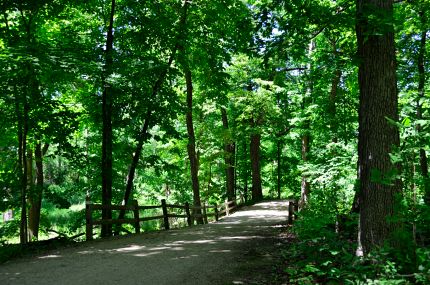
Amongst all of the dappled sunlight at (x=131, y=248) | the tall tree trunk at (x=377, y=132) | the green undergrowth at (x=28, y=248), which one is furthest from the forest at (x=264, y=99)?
the dappled sunlight at (x=131, y=248)

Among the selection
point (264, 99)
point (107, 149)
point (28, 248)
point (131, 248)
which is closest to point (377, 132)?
point (131, 248)

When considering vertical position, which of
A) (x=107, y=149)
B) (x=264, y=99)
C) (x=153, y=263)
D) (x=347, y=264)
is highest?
(x=264, y=99)

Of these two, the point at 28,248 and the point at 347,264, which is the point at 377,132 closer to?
the point at 347,264

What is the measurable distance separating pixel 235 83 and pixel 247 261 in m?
16.4

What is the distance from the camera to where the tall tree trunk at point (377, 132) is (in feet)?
18.8

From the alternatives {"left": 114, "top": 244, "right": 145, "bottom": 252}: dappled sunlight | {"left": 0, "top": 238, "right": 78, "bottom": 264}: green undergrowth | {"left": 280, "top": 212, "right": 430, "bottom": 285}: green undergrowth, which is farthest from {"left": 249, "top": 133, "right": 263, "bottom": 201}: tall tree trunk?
{"left": 0, "top": 238, "right": 78, "bottom": 264}: green undergrowth

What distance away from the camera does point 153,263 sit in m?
7.30

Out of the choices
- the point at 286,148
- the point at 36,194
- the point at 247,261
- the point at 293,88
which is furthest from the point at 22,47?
the point at 286,148

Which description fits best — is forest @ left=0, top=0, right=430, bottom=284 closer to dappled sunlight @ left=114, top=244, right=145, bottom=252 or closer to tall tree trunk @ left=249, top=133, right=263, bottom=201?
dappled sunlight @ left=114, top=244, right=145, bottom=252

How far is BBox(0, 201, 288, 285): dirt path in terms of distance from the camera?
622cm

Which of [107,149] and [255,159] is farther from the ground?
[107,149]

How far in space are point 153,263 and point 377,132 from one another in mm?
4929

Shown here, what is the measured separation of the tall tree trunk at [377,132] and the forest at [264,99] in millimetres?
19

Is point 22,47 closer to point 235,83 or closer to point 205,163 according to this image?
point 235,83
